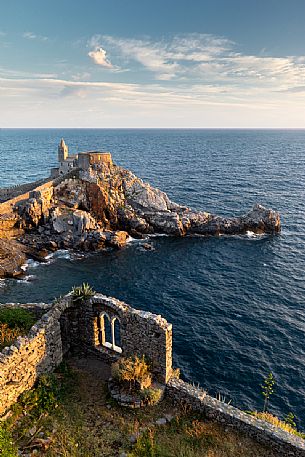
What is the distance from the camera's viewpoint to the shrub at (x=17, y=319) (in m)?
16.2

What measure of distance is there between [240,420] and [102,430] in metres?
5.81

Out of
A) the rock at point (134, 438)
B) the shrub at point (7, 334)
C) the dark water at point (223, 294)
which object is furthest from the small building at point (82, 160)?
the rock at point (134, 438)

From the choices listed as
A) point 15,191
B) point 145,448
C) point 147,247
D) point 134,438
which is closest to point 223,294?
point 147,247

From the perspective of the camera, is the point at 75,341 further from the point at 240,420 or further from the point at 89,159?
the point at 89,159

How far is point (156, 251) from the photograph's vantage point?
50.7 meters

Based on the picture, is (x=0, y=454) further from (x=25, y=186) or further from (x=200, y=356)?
(x=25, y=186)

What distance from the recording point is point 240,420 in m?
13.6

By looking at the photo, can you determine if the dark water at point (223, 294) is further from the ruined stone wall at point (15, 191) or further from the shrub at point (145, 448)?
the ruined stone wall at point (15, 191)

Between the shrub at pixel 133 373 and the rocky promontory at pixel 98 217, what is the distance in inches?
1370

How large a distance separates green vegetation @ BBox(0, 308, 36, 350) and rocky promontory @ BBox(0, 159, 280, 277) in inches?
1225

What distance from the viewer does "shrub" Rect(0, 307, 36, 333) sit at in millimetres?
16250

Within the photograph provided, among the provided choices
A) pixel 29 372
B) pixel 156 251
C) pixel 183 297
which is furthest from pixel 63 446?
pixel 156 251

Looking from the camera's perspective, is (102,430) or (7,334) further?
(7,334)

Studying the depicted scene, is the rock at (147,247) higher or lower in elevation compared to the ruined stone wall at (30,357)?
lower
